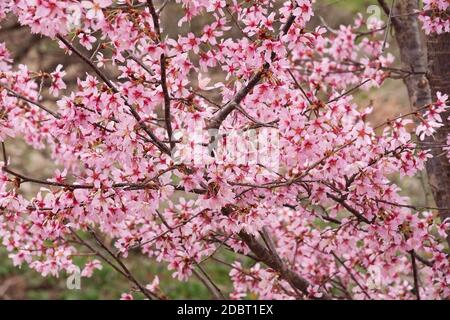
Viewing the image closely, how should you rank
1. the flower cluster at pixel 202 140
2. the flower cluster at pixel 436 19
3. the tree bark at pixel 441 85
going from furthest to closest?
the tree bark at pixel 441 85 < the flower cluster at pixel 436 19 < the flower cluster at pixel 202 140

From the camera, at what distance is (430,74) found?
3.40 m

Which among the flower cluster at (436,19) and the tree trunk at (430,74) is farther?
the tree trunk at (430,74)

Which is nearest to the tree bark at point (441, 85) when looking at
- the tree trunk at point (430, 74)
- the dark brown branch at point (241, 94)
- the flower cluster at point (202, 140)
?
the tree trunk at point (430, 74)

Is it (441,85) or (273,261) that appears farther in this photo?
(441,85)

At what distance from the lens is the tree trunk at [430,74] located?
3371 mm

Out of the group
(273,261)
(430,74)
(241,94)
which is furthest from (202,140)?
(430,74)

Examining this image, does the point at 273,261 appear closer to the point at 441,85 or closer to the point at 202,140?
the point at 202,140

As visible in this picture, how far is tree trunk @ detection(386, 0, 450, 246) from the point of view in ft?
11.1

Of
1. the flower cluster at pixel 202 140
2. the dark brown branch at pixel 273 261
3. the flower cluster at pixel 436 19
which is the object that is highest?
the flower cluster at pixel 436 19

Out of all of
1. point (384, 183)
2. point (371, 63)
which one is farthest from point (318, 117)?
point (371, 63)

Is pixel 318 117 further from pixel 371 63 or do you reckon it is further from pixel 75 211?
pixel 371 63

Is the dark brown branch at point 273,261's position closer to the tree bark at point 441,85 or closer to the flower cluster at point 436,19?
the tree bark at point 441,85

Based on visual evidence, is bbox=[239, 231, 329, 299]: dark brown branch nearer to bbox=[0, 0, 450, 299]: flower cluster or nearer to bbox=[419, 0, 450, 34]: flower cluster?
bbox=[0, 0, 450, 299]: flower cluster

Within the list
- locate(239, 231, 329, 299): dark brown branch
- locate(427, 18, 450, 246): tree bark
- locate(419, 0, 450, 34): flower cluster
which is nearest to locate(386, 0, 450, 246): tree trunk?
locate(427, 18, 450, 246): tree bark
